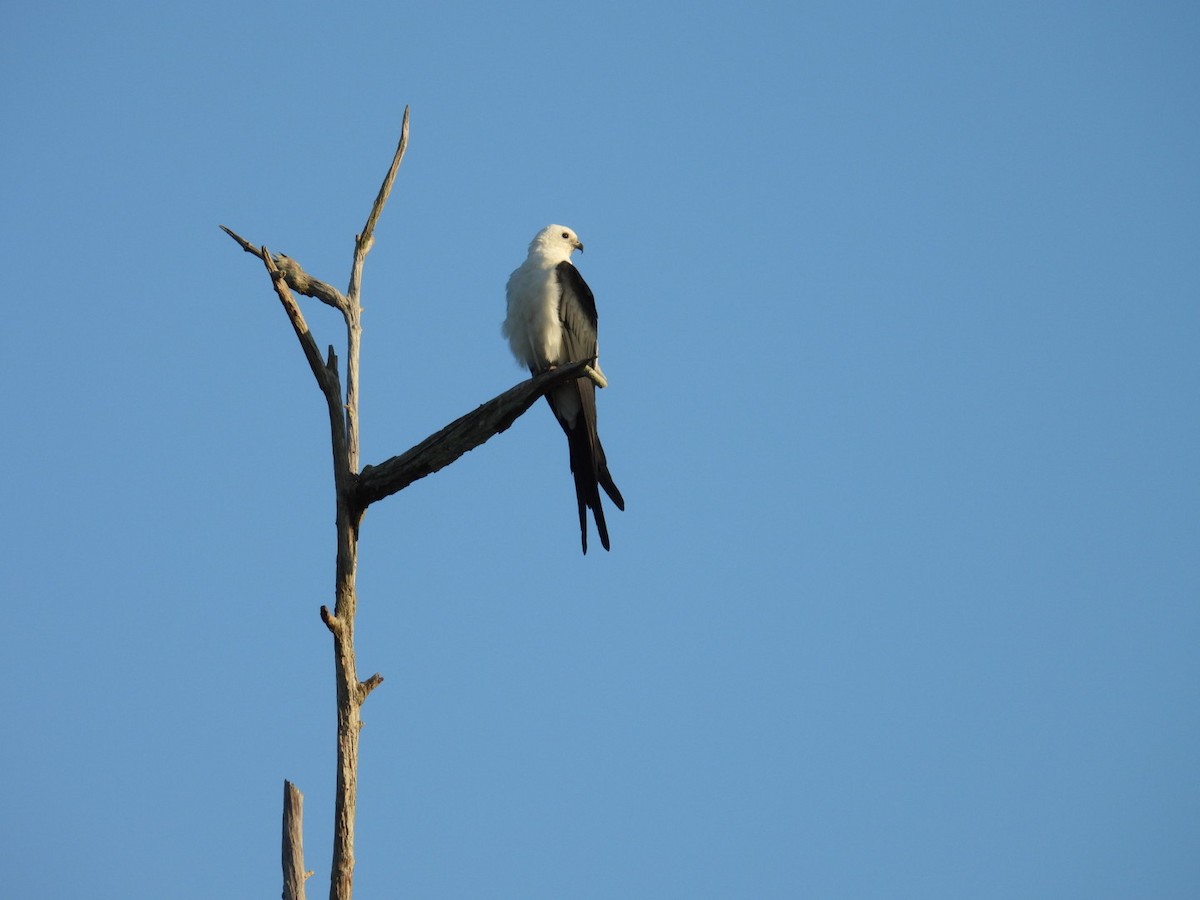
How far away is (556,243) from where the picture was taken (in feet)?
24.8

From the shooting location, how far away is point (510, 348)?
276 inches

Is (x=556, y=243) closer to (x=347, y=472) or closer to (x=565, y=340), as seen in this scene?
(x=565, y=340)

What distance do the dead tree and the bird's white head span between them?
176 centimetres

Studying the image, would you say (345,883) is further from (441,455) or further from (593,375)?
(593,375)

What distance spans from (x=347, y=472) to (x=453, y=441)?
542mm

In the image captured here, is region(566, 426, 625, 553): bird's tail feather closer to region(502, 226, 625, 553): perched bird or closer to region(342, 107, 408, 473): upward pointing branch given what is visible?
region(502, 226, 625, 553): perched bird

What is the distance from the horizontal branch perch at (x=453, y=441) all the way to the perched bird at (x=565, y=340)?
1.20m

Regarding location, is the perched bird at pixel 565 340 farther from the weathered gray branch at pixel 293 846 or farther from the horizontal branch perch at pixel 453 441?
the weathered gray branch at pixel 293 846

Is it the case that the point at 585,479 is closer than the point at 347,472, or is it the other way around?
the point at 347,472

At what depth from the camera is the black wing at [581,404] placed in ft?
→ 20.9

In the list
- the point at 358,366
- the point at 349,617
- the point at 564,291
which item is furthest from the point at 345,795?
the point at 564,291

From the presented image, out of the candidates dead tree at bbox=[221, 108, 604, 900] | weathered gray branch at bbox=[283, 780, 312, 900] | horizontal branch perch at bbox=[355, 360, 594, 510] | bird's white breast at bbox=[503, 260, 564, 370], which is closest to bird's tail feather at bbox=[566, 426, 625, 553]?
bird's white breast at bbox=[503, 260, 564, 370]

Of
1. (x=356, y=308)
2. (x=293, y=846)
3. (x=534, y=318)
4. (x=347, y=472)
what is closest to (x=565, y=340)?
(x=534, y=318)

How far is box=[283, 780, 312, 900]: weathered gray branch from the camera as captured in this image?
486 cm
